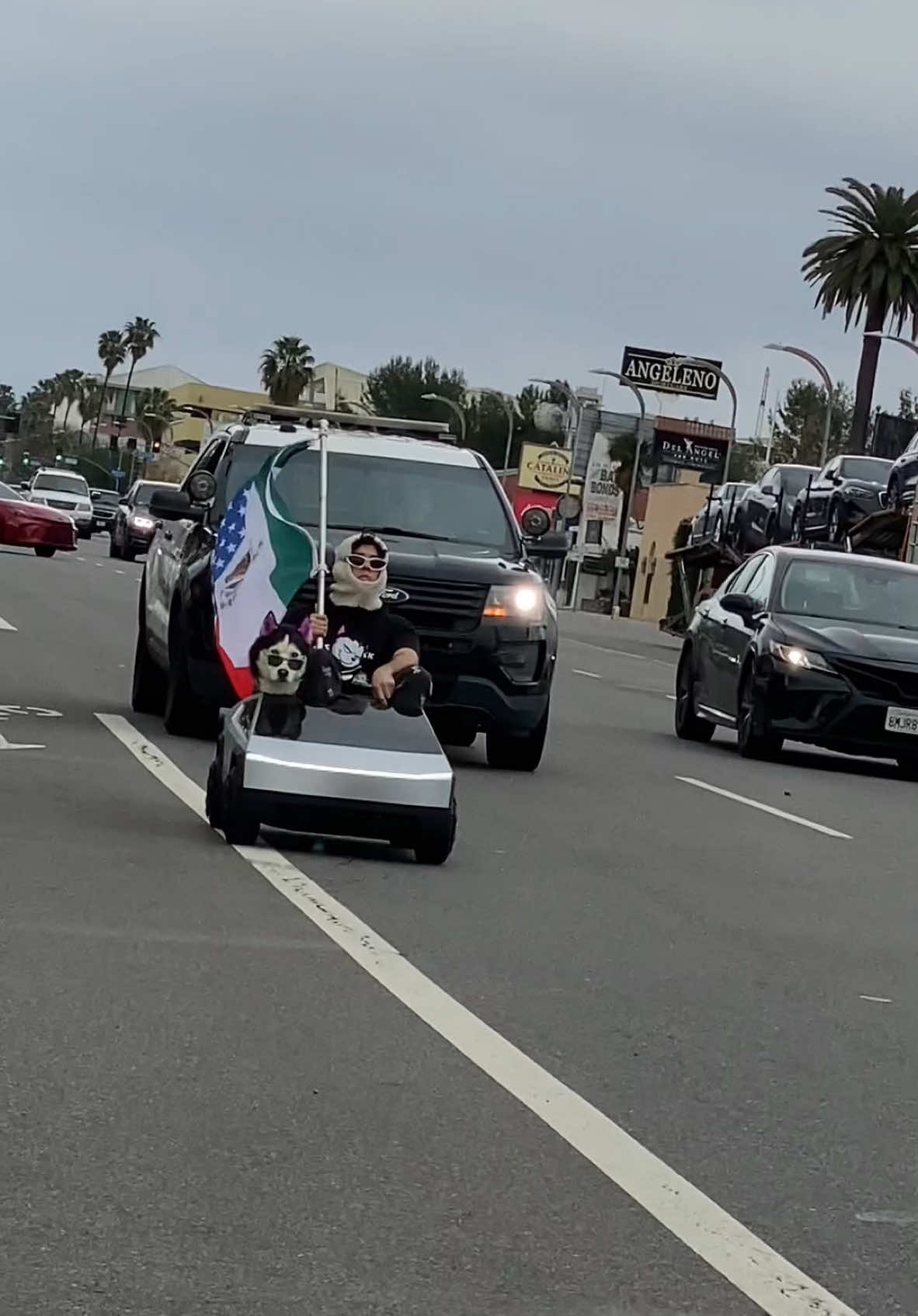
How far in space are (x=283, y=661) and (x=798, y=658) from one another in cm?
833

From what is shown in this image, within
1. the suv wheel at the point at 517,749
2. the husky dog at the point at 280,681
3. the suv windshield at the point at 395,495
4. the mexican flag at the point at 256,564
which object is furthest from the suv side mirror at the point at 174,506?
the husky dog at the point at 280,681

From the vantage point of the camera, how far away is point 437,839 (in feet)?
35.0

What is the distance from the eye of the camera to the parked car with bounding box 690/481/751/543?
51469 millimetres

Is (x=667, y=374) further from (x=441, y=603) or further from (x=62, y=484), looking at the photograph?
(x=441, y=603)

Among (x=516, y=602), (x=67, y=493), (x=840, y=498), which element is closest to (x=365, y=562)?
(x=516, y=602)

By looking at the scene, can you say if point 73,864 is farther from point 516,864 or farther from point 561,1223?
point 561,1223

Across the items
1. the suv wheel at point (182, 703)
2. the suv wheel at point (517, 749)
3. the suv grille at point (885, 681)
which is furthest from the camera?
the suv grille at point (885, 681)

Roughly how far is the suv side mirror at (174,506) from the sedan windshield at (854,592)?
5252 mm

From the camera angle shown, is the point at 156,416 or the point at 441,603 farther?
the point at 156,416

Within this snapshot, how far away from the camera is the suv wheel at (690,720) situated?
66.6 feet

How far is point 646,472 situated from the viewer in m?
135

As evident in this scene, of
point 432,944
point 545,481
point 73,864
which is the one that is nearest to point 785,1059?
point 432,944

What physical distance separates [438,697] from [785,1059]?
7.79m

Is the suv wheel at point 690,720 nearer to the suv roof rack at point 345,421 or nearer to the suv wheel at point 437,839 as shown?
the suv roof rack at point 345,421
